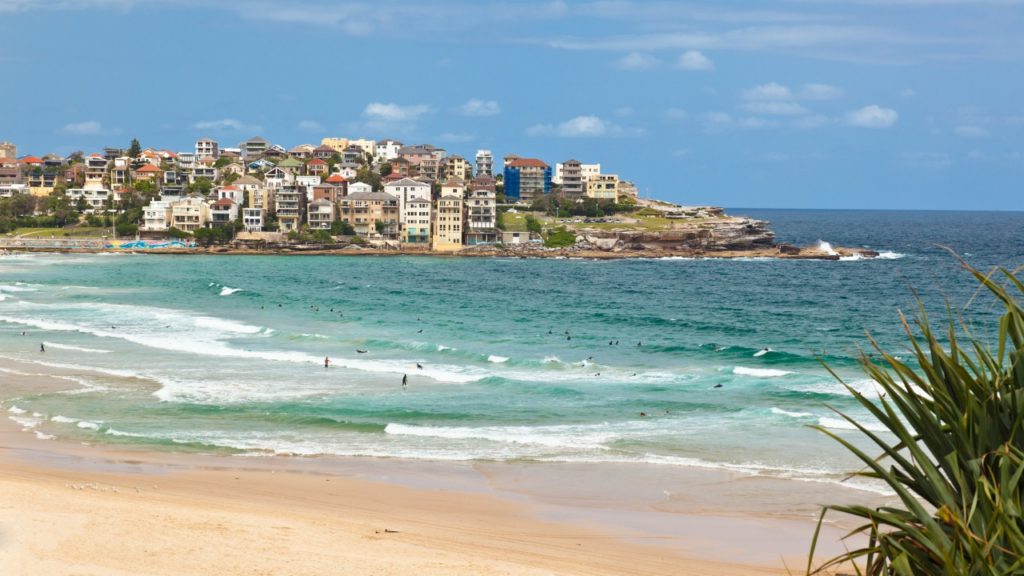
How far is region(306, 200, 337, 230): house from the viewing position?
376ft

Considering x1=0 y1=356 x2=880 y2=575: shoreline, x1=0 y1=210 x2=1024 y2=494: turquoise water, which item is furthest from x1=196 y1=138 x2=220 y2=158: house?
x1=0 y1=356 x2=880 y2=575: shoreline

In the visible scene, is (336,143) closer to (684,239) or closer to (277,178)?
(277,178)

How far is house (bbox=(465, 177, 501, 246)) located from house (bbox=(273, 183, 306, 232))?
19.2 metres

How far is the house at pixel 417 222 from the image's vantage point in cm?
11119

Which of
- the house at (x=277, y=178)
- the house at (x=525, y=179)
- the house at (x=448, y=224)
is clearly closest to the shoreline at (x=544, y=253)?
the house at (x=448, y=224)

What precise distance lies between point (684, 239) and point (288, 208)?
1687 inches

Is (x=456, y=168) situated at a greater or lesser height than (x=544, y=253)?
greater

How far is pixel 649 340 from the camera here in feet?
135

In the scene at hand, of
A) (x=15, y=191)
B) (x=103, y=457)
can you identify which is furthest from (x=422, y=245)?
(x=103, y=457)

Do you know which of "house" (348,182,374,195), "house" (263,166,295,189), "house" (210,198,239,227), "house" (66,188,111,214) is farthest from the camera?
"house" (66,188,111,214)

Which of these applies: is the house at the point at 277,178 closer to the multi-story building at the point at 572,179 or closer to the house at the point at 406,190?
the house at the point at 406,190

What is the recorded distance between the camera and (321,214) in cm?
11519

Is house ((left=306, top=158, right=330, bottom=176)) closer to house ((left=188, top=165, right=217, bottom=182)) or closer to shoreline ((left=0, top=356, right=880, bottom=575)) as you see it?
house ((left=188, top=165, right=217, bottom=182))

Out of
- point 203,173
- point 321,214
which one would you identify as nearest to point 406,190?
point 321,214
